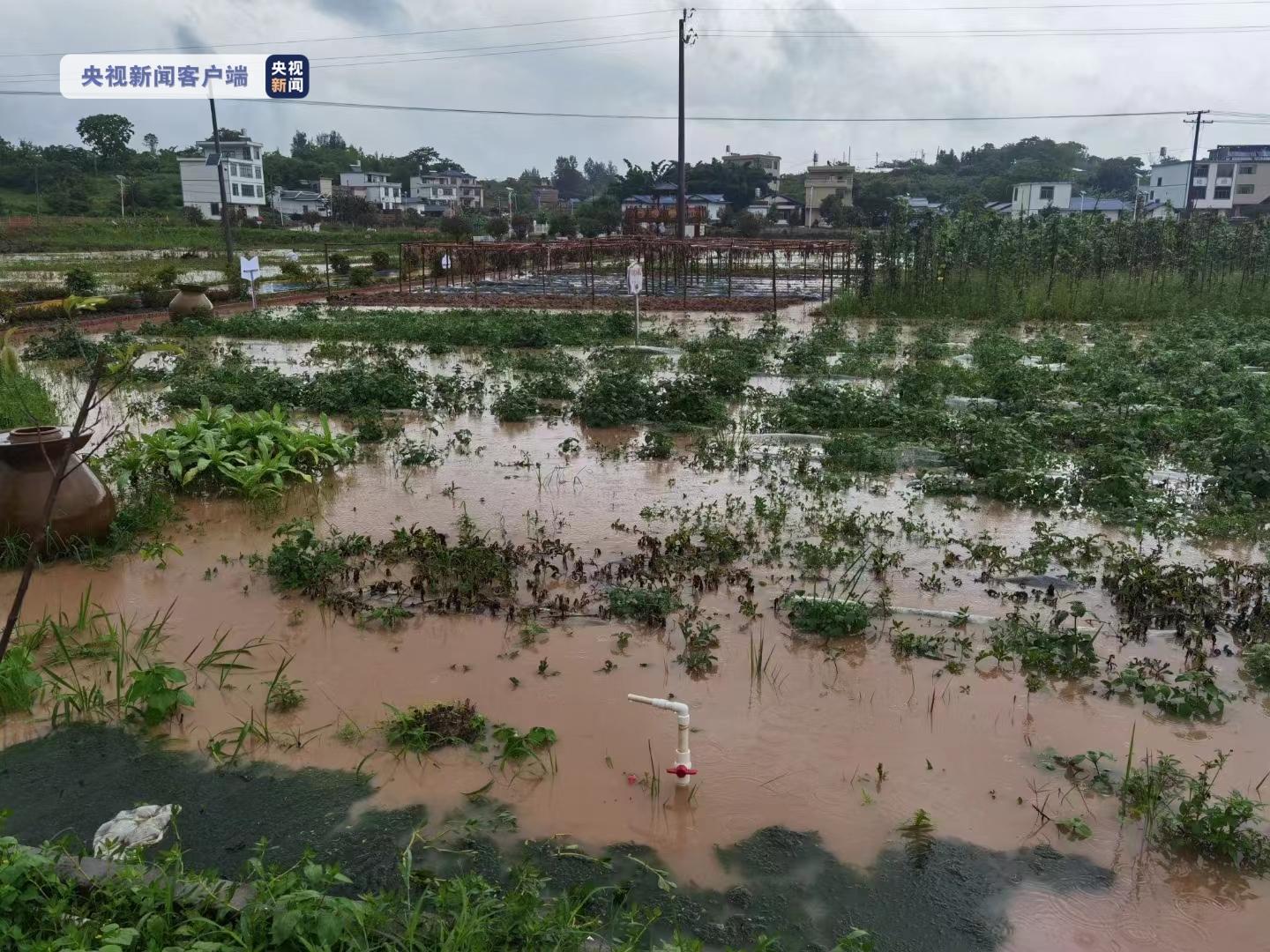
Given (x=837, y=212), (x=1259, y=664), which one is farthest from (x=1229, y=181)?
(x=1259, y=664)

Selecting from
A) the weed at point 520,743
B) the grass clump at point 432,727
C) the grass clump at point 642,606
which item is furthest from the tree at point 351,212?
the weed at point 520,743

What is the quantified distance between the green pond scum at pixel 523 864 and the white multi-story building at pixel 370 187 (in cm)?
8220

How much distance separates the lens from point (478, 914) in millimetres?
3113

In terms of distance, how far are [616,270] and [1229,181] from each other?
5041 centimetres

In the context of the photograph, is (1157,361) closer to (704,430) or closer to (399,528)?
(704,430)

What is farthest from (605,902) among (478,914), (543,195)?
(543,195)

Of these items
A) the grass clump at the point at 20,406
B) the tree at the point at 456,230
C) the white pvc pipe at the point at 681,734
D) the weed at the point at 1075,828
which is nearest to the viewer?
the weed at the point at 1075,828

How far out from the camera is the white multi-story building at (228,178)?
64562 millimetres

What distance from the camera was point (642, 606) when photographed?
581 cm

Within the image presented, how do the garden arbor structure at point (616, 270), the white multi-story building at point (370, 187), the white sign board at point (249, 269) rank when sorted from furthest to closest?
the white multi-story building at point (370, 187) → the garden arbor structure at point (616, 270) → the white sign board at point (249, 269)

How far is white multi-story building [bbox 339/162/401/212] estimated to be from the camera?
83250 millimetres

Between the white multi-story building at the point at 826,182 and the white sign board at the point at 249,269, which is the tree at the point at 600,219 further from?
the white sign board at the point at 249,269

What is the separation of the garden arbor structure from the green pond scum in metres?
19.6

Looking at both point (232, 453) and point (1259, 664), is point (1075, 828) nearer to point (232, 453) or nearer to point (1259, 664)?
point (1259, 664)
